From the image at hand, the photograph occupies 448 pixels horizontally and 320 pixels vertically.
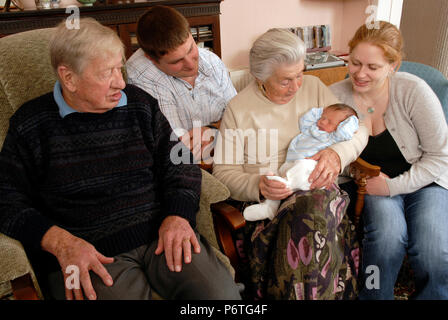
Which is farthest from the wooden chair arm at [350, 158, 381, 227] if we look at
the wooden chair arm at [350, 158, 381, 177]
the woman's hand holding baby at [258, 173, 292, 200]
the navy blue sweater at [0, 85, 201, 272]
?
the navy blue sweater at [0, 85, 201, 272]

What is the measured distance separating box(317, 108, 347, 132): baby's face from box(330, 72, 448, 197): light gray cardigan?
0.90 feet

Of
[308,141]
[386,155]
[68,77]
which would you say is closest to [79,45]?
[68,77]

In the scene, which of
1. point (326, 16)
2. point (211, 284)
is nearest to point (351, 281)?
point (211, 284)

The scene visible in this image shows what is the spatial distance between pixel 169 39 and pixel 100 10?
4.78ft

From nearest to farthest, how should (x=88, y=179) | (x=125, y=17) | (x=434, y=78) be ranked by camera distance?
(x=88, y=179), (x=434, y=78), (x=125, y=17)

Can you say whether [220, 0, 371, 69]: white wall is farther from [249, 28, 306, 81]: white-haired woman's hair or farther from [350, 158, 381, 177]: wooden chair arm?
[350, 158, 381, 177]: wooden chair arm

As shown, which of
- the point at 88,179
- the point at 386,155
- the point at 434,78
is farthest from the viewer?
the point at 434,78

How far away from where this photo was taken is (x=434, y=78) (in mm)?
1797

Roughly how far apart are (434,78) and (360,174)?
26.6 inches

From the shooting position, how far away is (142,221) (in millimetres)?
1394

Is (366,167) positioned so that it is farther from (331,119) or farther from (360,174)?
(331,119)

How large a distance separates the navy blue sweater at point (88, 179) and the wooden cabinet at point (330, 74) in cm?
245

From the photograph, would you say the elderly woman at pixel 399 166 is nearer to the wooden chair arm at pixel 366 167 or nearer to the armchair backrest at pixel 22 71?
the wooden chair arm at pixel 366 167
